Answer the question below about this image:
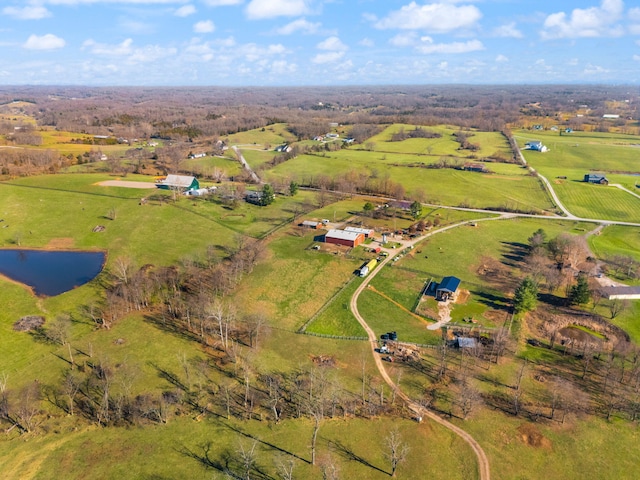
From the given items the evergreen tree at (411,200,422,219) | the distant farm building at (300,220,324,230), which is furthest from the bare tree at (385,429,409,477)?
the evergreen tree at (411,200,422,219)

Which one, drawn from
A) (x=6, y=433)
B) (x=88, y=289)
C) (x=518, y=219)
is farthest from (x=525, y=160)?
(x=6, y=433)

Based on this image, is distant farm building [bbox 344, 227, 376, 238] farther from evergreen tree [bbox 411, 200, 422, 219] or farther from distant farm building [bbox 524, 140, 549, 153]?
distant farm building [bbox 524, 140, 549, 153]

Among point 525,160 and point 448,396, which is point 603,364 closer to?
point 448,396

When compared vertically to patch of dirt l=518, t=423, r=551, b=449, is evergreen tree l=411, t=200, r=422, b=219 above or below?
above

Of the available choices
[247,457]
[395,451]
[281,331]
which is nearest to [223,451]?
A: [247,457]

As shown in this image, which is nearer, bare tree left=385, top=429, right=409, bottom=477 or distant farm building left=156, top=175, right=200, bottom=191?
bare tree left=385, top=429, right=409, bottom=477

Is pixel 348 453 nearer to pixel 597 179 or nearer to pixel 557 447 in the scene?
pixel 557 447
